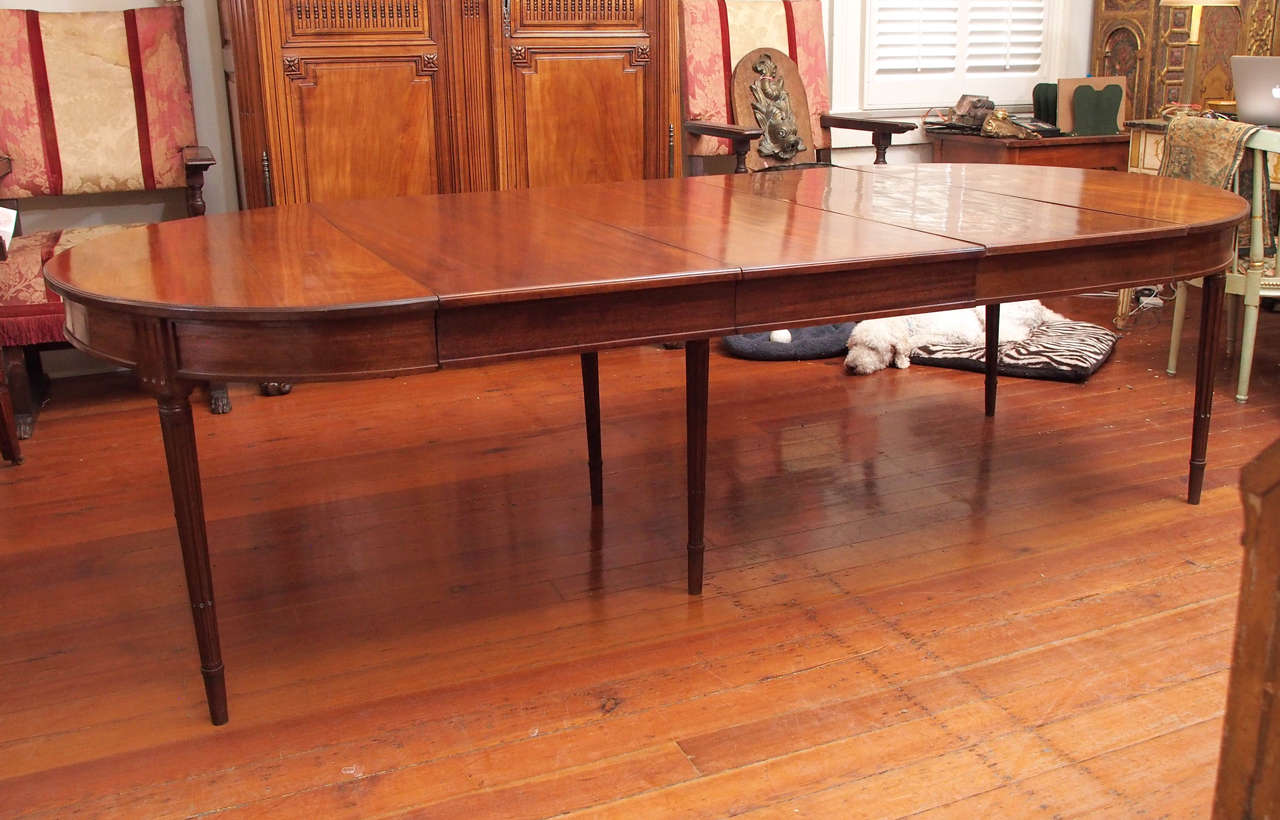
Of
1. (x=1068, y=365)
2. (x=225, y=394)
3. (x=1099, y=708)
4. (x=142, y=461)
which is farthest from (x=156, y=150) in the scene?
(x=1099, y=708)

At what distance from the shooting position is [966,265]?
2178 millimetres

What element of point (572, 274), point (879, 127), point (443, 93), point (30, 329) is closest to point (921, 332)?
point (879, 127)

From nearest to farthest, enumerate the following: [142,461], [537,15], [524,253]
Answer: [524,253]
[142,461]
[537,15]

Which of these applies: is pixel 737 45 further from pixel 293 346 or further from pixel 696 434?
pixel 293 346

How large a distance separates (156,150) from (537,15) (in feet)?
4.29

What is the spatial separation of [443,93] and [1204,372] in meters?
2.43

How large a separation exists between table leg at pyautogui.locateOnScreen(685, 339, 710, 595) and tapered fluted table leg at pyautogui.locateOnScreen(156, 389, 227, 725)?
0.88 meters

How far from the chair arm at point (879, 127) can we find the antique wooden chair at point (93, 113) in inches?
85.6

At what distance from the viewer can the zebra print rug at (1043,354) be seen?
149 inches

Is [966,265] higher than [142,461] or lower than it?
higher

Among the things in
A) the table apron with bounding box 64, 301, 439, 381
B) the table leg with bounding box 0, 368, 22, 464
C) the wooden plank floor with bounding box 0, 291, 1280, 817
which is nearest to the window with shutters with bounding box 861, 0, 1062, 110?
the wooden plank floor with bounding box 0, 291, 1280, 817

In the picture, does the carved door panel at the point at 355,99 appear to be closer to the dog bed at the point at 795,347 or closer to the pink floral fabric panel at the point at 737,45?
the pink floral fabric panel at the point at 737,45

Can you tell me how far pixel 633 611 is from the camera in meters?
2.35

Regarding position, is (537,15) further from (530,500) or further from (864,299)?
(864,299)
